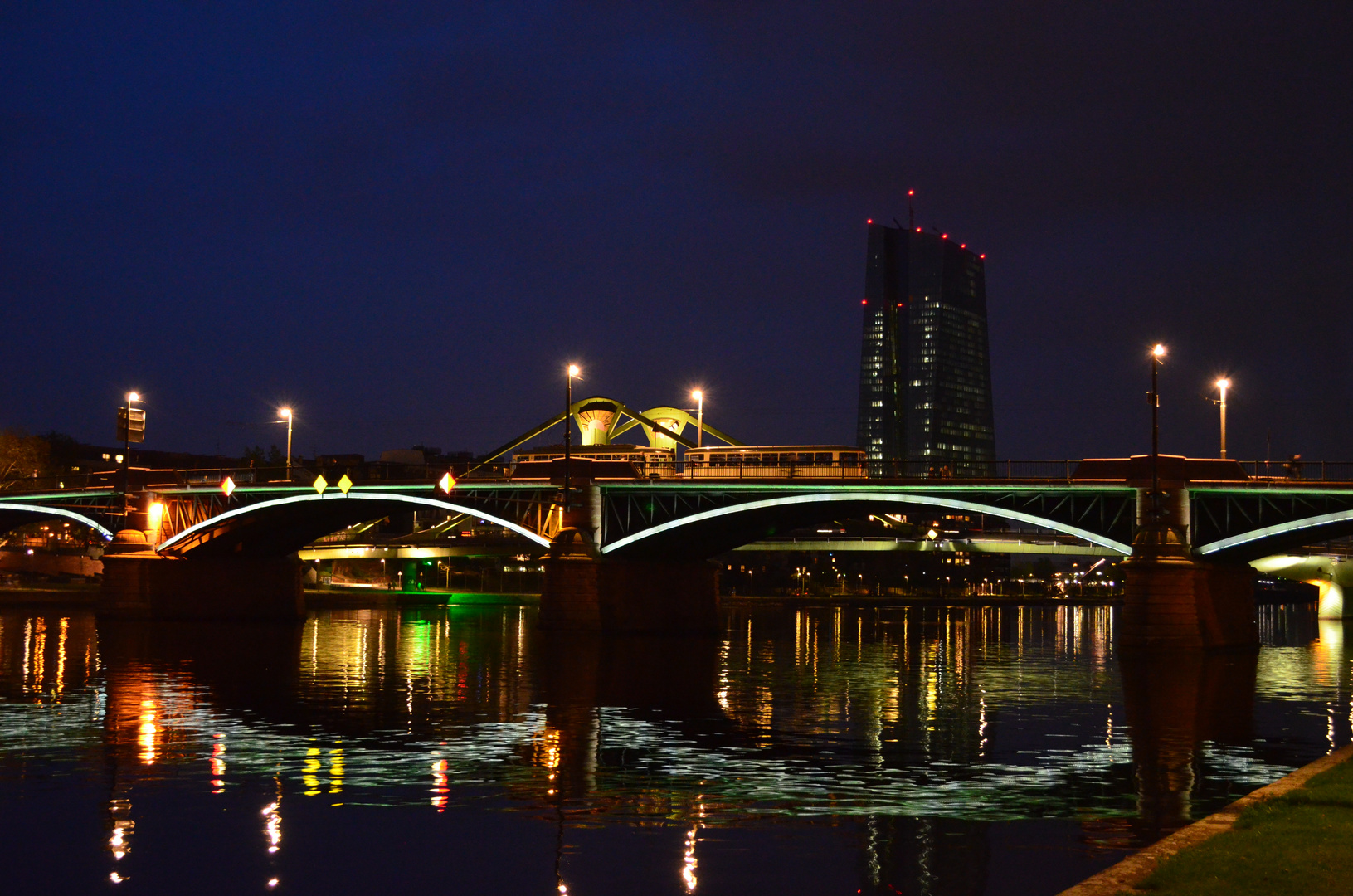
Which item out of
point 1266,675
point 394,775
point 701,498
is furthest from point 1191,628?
point 394,775

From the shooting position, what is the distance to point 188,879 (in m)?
15.7

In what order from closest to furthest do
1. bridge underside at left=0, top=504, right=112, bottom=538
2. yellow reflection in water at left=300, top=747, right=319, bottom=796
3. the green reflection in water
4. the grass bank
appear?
the grass bank < yellow reflection in water at left=300, top=747, right=319, bottom=796 < the green reflection in water < bridge underside at left=0, top=504, right=112, bottom=538

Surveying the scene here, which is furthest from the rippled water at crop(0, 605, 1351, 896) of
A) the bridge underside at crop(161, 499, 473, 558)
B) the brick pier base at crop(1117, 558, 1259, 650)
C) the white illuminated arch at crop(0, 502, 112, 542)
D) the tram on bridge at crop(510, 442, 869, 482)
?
the white illuminated arch at crop(0, 502, 112, 542)

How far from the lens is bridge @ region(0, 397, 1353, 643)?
58.9 meters

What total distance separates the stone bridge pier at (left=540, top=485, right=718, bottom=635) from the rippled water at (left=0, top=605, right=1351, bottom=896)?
47.3ft

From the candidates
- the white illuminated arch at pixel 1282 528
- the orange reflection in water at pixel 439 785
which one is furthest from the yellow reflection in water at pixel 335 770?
the white illuminated arch at pixel 1282 528

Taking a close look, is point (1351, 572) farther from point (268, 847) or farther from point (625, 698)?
point (268, 847)

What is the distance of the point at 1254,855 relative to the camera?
1365 cm

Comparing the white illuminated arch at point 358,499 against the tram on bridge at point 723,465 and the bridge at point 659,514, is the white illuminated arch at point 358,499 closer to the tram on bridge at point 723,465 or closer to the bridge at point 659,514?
the bridge at point 659,514

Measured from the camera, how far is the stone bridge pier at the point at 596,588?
6762 cm

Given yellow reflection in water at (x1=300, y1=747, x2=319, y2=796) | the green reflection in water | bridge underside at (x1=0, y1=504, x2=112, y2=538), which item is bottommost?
the green reflection in water

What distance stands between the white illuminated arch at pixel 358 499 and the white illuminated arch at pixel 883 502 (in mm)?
5593

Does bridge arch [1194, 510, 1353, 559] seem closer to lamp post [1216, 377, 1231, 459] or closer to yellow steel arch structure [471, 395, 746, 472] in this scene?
lamp post [1216, 377, 1231, 459]

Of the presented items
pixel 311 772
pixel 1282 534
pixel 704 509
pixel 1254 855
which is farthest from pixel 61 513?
pixel 1254 855
